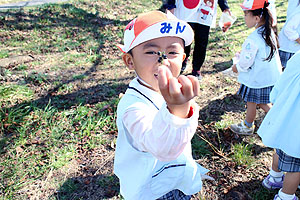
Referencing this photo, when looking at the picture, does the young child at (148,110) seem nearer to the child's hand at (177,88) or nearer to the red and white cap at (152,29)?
the red and white cap at (152,29)

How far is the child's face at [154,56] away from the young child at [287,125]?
1004 millimetres

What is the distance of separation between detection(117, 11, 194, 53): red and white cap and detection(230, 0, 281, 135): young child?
5.42 feet

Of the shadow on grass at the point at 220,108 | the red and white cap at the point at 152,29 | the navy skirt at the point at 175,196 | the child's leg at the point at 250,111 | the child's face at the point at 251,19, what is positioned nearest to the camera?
the red and white cap at the point at 152,29

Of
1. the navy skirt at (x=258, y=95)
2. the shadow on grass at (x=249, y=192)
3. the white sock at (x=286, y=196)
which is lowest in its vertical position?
the shadow on grass at (x=249, y=192)

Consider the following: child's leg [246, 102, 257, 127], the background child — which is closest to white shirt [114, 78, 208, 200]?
child's leg [246, 102, 257, 127]

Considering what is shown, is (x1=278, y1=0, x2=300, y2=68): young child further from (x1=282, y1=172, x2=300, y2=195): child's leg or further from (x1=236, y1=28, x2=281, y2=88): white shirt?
(x1=282, y1=172, x2=300, y2=195): child's leg

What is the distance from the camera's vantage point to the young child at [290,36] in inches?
137

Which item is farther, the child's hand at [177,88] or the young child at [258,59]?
the young child at [258,59]

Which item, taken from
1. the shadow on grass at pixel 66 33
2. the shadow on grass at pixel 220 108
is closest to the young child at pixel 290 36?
the shadow on grass at pixel 220 108

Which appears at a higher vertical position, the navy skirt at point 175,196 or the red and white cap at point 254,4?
the red and white cap at point 254,4

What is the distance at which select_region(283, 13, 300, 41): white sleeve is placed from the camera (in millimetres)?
3472

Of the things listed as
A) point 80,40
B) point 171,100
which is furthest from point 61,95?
point 171,100

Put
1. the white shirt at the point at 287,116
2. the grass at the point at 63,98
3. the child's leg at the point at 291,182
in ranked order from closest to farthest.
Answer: the white shirt at the point at 287,116 < the child's leg at the point at 291,182 < the grass at the point at 63,98

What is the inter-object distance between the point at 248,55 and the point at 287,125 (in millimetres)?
1124
